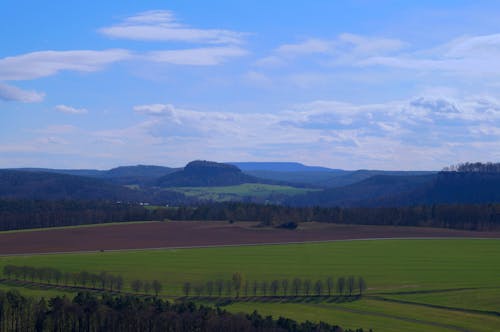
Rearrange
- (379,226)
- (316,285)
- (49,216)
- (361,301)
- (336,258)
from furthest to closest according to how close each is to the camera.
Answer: (49,216) < (379,226) < (336,258) < (316,285) < (361,301)

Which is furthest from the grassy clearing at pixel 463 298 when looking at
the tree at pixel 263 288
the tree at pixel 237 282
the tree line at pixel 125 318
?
the tree line at pixel 125 318

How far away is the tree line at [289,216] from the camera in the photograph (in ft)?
527

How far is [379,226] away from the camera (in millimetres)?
156125

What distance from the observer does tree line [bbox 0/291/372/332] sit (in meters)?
61.3

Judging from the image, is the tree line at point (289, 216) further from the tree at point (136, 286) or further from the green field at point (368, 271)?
the tree at point (136, 286)

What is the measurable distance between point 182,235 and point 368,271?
52.2 m

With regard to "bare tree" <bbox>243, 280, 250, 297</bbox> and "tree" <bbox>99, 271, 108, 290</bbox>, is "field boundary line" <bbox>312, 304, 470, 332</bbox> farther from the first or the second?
"tree" <bbox>99, 271, 108, 290</bbox>

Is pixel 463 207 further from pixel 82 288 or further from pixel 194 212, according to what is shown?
pixel 82 288

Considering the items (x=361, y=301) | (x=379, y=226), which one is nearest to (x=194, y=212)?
(x=379, y=226)

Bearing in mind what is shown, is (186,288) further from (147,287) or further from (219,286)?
(147,287)

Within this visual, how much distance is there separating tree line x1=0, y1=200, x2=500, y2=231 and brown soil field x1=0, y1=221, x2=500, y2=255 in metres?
11.8

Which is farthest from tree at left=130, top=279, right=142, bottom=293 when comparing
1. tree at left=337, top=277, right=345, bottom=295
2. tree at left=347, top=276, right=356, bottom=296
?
tree at left=347, top=276, right=356, bottom=296

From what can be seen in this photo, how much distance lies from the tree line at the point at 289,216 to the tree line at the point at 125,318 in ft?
299

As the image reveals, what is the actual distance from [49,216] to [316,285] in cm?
11331
